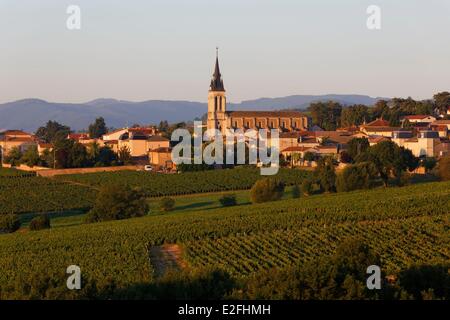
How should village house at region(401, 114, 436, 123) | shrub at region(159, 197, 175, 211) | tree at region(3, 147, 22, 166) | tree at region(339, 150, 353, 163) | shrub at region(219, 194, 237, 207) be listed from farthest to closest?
village house at region(401, 114, 436, 123)
tree at region(3, 147, 22, 166)
tree at region(339, 150, 353, 163)
shrub at region(219, 194, 237, 207)
shrub at region(159, 197, 175, 211)

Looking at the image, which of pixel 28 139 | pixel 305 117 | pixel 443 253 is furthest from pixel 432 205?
pixel 28 139

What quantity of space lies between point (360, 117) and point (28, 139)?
4619cm

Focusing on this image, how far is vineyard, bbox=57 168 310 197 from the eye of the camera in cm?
5925

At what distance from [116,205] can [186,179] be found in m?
19.9

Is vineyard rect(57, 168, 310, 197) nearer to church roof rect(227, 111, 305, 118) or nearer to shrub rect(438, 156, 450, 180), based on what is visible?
shrub rect(438, 156, 450, 180)

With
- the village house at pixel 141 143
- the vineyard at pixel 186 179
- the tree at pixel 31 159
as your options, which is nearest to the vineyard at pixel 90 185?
the vineyard at pixel 186 179

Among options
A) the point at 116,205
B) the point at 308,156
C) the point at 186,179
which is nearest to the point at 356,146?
the point at 308,156

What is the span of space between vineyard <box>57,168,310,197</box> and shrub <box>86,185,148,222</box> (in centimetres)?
1148

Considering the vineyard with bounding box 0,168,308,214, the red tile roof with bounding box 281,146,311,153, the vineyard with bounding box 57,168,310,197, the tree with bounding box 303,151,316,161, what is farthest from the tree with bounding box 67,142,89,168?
the tree with bounding box 303,151,316,161

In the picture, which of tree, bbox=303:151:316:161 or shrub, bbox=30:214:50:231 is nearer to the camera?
shrub, bbox=30:214:50:231

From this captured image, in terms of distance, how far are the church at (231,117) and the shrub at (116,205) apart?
58804 millimetres

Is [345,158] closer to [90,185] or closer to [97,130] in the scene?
[90,185]

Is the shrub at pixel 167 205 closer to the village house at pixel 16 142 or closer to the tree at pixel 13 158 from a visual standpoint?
→ the tree at pixel 13 158
